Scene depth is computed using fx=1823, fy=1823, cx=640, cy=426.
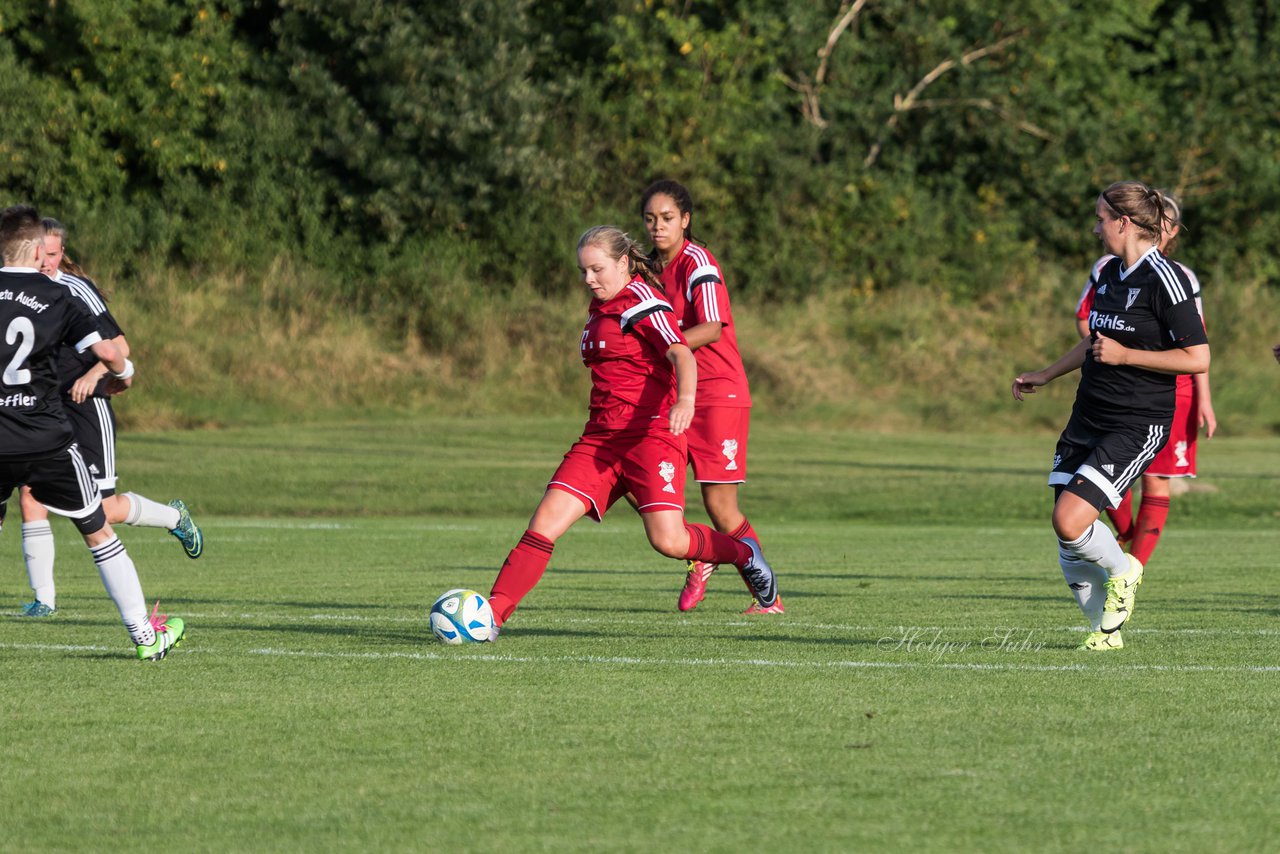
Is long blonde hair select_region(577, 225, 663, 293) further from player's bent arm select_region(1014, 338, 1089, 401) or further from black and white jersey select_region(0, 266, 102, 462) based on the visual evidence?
black and white jersey select_region(0, 266, 102, 462)

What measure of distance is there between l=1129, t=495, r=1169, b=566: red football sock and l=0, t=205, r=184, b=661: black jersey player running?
5966 millimetres

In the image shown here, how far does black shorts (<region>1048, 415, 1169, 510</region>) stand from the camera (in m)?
7.30

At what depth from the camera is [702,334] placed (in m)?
8.98

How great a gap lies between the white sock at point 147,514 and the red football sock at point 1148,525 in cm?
A: 564

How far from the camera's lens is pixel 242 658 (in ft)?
23.5

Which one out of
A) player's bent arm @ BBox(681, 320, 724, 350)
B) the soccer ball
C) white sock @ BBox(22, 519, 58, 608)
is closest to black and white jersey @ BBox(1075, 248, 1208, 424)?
player's bent arm @ BBox(681, 320, 724, 350)

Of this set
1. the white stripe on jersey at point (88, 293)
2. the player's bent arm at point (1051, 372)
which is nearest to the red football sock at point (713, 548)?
the player's bent arm at point (1051, 372)

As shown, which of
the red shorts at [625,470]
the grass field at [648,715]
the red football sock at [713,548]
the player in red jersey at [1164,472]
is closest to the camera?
the grass field at [648,715]

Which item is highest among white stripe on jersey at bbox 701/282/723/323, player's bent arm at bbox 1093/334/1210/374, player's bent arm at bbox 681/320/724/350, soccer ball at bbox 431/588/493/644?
player's bent arm at bbox 1093/334/1210/374

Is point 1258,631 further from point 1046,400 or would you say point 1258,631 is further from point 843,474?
point 1046,400

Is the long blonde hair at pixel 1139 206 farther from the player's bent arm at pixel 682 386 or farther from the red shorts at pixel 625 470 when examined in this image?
the red shorts at pixel 625 470

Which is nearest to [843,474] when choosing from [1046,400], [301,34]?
[1046,400]

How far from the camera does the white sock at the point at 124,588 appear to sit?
7031 millimetres

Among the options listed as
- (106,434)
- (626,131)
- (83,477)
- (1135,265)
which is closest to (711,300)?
(1135,265)
